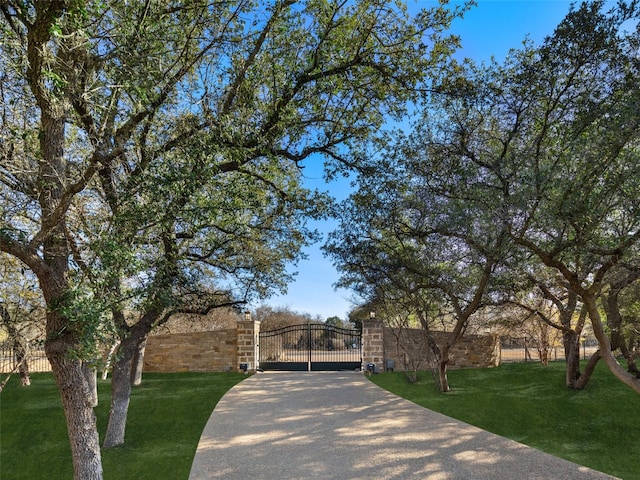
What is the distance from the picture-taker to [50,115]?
5.03m

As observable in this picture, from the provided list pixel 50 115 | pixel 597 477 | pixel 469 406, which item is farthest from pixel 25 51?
pixel 469 406

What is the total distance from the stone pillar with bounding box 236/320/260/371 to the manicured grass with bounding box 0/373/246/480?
6.96 feet

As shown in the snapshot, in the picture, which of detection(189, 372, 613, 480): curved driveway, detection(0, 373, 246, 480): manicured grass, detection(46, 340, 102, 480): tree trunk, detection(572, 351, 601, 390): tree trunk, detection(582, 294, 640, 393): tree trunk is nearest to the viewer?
detection(46, 340, 102, 480): tree trunk

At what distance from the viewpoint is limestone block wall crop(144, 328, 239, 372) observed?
1596 centimetres

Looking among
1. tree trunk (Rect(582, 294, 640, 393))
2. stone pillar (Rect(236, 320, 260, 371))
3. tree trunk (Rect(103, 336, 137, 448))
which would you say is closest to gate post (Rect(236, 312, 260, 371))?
stone pillar (Rect(236, 320, 260, 371))

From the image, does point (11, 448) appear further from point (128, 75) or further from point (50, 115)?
point (128, 75)

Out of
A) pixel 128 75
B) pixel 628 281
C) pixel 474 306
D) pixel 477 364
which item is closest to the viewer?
pixel 128 75

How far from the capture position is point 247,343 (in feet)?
51.2

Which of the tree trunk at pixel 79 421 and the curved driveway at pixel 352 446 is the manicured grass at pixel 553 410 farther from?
the tree trunk at pixel 79 421

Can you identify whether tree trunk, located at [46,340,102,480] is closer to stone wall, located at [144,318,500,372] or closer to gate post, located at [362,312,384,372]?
stone wall, located at [144,318,500,372]

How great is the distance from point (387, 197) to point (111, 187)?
5215mm

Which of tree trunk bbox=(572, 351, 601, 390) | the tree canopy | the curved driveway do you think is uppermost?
the tree canopy

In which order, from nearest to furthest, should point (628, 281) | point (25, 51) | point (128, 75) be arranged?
point (25, 51), point (128, 75), point (628, 281)

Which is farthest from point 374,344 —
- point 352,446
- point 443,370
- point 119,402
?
point 119,402
